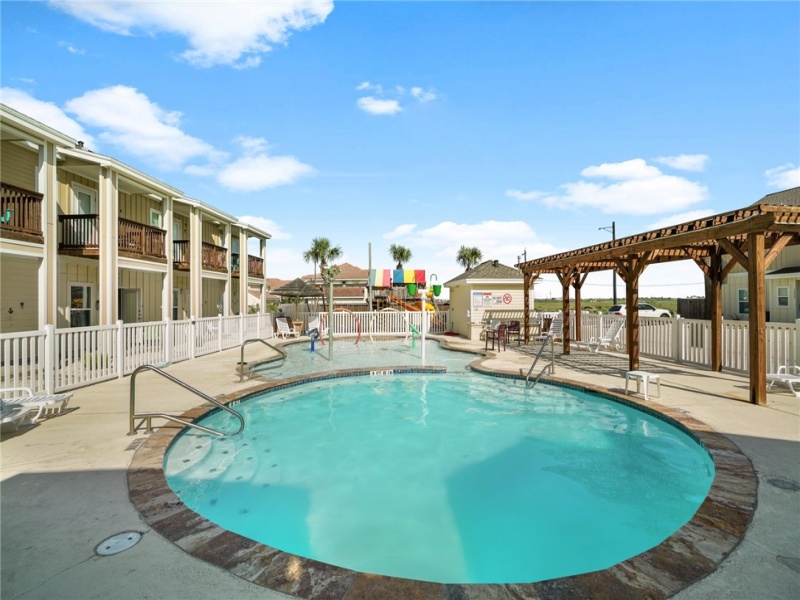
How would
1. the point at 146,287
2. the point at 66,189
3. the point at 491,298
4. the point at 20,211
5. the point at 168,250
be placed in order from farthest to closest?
the point at 491,298
the point at 146,287
the point at 168,250
the point at 66,189
the point at 20,211

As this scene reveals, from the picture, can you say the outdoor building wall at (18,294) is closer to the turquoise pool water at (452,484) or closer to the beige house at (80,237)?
the beige house at (80,237)

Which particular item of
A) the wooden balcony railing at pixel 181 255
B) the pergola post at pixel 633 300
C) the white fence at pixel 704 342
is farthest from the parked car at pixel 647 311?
the wooden balcony railing at pixel 181 255

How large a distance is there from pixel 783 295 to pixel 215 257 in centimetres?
2586

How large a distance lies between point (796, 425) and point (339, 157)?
1854 centimetres

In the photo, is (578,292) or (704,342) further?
(578,292)

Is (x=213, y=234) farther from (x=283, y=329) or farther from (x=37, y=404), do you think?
(x=37, y=404)

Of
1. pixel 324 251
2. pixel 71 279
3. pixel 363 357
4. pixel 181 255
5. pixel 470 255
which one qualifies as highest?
pixel 324 251

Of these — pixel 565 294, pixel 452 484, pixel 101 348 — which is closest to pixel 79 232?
pixel 101 348

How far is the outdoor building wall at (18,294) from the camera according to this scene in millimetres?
10147

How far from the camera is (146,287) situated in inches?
595

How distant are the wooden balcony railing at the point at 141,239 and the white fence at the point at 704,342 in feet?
55.0

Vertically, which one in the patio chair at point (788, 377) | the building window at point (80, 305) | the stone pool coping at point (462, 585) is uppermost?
the building window at point (80, 305)

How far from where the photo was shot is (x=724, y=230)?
21.3ft

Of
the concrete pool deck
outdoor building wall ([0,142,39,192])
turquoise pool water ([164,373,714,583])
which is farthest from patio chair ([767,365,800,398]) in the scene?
outdoor building wall ([0,142,39,192])
